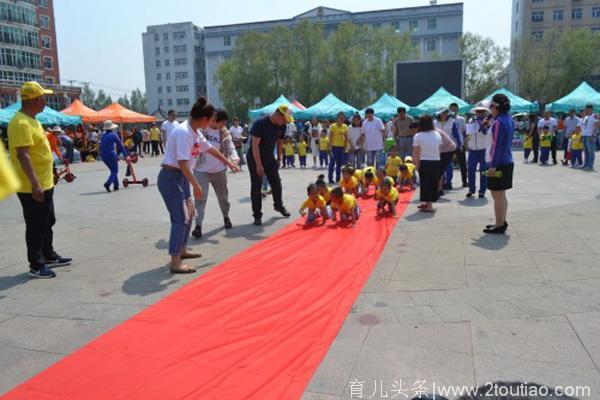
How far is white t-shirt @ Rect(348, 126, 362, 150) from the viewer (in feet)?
38.6

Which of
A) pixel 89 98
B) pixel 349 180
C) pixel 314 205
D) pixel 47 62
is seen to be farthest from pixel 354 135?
pixel 89 98

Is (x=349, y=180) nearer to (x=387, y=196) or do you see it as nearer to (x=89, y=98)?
(x=387, y=196)

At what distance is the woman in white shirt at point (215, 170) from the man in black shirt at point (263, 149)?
0.39m

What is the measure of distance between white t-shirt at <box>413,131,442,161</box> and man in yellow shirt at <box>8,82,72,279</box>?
5627 millimetres

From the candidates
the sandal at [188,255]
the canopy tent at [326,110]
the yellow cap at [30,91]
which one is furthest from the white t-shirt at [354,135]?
the canopy tent at [326,110]

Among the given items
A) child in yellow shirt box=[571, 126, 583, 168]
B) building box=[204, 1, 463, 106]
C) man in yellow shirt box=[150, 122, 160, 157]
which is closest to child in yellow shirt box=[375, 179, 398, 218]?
child in yellow shirt box=[571, 126, 583, 168]

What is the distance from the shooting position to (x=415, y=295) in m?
4.24

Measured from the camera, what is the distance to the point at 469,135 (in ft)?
32.1

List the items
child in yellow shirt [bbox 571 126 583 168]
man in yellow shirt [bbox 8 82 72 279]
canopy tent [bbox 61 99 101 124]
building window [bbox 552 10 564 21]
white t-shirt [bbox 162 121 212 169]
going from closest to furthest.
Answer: man in yellow shirt [bbox 8 82 72 279] → white t-shirt [bbox 162 121 212 169] → child in yellow shirt [bbox 571 126 583 168] → canopy tent [bbox 61 99 101 124] → building window [bbox 552 10 564 21]

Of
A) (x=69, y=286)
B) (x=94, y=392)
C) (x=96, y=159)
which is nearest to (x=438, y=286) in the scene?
(x=94, y=392)

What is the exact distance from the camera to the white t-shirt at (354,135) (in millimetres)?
11773

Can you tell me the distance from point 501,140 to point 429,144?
5.61 ft

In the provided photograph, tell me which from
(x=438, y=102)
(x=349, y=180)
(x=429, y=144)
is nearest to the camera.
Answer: (x=429, y=144)

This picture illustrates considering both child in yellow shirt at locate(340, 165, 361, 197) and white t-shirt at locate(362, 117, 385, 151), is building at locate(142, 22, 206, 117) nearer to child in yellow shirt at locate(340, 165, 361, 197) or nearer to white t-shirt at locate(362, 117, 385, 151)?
white t-shirt at locate(362, 117, 385, 151)
